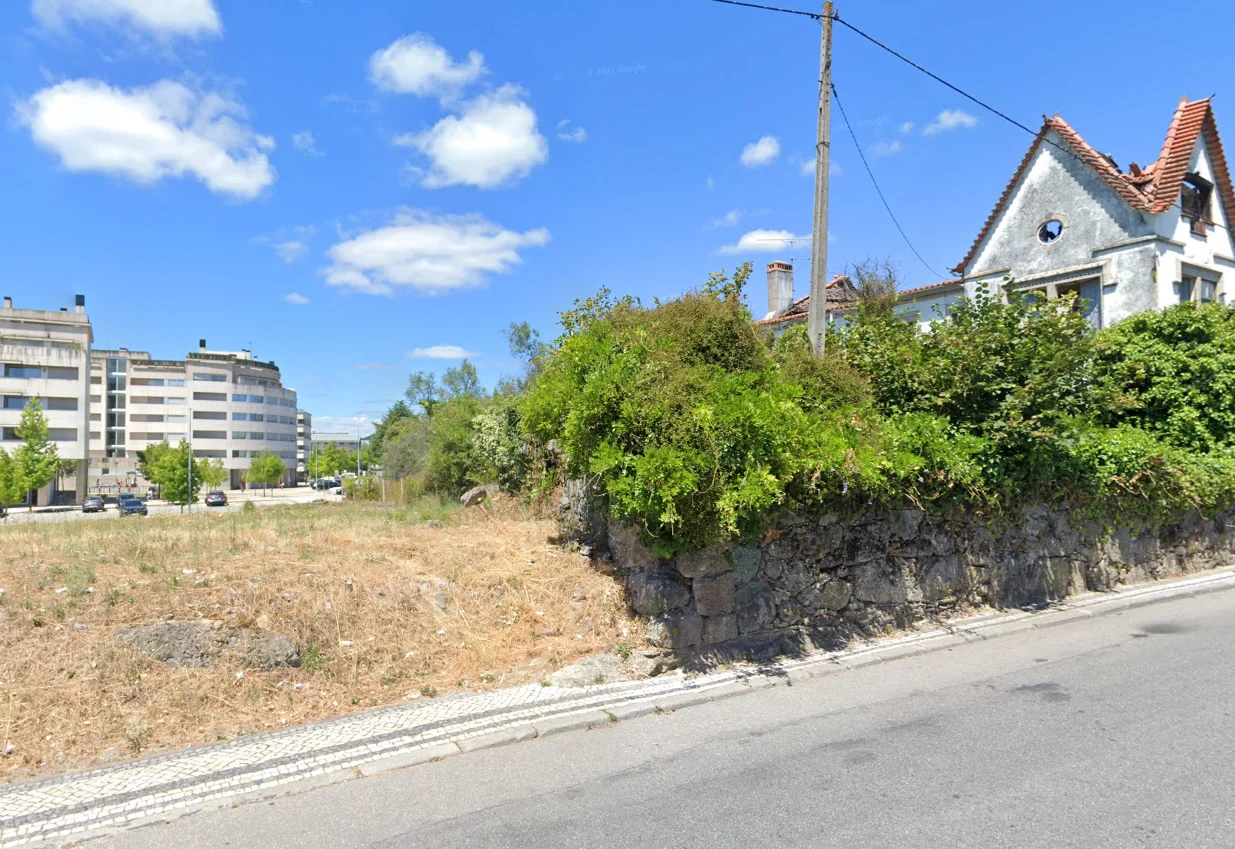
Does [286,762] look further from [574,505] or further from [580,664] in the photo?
[574,505]

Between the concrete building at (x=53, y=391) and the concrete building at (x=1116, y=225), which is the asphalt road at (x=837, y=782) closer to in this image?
the concrete building at (x=1116, y=225)

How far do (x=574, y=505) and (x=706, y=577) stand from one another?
2.82m

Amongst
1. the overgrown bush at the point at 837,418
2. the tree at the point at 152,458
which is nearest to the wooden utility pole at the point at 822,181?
the overgrown bush at the point at 837,418

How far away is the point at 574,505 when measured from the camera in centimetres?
908

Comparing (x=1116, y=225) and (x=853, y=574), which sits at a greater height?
(x=1116, y=225)

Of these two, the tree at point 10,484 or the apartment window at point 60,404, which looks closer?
the tree at point 10,484

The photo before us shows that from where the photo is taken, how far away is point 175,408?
84.8m

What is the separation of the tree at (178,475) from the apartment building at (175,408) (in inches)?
882

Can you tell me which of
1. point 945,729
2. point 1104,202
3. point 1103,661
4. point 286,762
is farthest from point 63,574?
point 1104,202

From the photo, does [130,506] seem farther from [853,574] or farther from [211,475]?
[853,574]

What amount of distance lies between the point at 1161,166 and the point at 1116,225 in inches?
86.5

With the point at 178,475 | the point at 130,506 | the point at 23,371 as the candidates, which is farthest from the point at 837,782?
the point at 23,371

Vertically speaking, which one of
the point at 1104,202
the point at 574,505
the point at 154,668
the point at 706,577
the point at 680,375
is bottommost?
the point at 154,668

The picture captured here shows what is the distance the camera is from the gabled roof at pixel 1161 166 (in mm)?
16219
